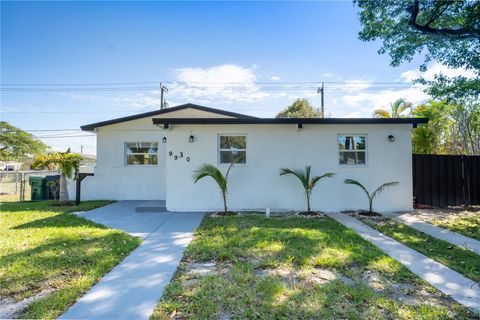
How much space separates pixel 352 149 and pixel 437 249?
4182 millimetres

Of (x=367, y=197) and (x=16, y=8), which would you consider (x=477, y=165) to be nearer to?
(x=367, y=197)

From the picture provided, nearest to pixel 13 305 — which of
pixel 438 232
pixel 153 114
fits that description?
pixel 438 232

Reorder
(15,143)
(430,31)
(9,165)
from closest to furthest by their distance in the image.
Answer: (430,31) < (15,143) < (9,165)

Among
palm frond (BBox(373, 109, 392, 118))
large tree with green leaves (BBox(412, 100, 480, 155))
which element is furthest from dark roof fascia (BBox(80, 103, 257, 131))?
palm frond (BBox(373, 109, 392, 118))

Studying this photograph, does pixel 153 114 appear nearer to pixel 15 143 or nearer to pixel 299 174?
pixel 299 174

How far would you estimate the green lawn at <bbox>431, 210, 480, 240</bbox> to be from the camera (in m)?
5.65

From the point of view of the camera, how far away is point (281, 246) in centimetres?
450

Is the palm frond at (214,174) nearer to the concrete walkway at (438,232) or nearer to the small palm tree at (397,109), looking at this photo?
the concrete walkway at (438,232)

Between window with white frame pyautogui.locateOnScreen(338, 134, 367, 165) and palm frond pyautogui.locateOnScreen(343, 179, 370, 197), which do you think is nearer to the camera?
palm frond pyautogui.locateOnScreen(343, 179, 370, 197)

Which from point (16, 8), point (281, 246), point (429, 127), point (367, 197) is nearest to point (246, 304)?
point (281, 246)

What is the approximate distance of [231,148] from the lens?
26.6 ft

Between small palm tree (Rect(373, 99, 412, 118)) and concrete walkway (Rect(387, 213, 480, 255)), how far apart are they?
919 centimetres

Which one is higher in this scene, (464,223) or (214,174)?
(214,174)

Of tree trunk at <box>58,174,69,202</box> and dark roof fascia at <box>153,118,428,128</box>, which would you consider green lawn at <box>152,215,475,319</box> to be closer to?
dark roof fascia at <box>153,118,428,128</box>
